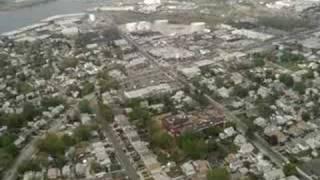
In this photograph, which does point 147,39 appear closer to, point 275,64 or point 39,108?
point 275,64

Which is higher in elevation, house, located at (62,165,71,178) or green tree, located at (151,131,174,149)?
green tree, located at (151,131,174,149)

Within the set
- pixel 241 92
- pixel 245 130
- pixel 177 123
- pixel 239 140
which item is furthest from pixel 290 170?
pixel 241 92

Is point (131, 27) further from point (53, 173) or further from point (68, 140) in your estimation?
point (53, 173)

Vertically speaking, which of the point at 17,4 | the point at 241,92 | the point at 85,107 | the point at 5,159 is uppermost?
the point at 17,4

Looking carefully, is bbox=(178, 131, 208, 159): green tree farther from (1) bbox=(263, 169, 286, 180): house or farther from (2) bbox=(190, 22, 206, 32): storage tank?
(2) bbox=(190, 22, 206, 32): storage tank

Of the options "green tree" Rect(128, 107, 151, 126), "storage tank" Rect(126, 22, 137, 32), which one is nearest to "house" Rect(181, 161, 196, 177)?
"green tree" Rect(128, 107, 151, 126)

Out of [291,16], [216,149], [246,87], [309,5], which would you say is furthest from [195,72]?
[309,5]

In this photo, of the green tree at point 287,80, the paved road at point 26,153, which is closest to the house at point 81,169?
the paved road at point 26,153
